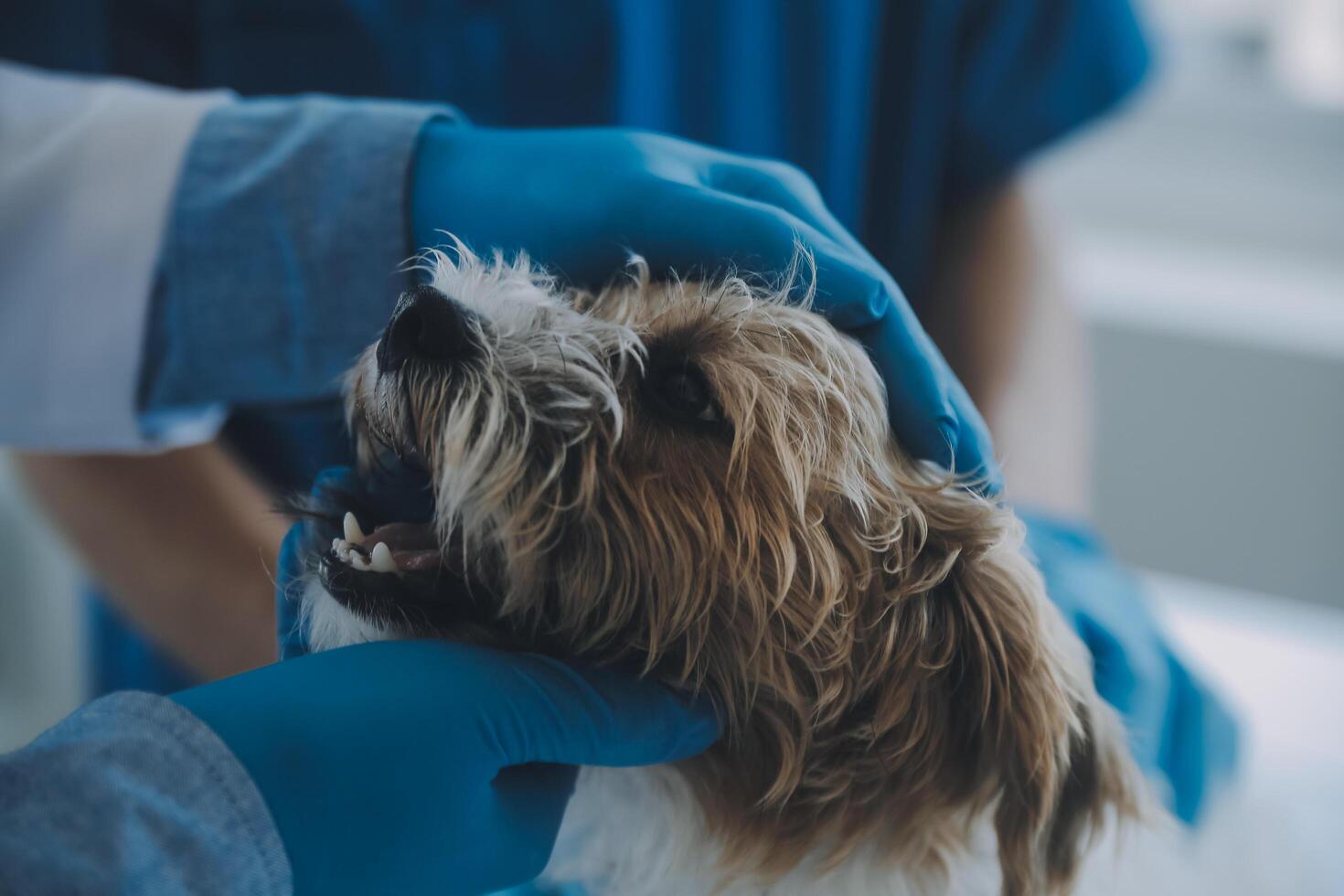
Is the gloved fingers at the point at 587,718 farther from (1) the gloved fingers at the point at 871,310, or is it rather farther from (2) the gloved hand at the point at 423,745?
(1) the gloved fingers at the point at 871,310

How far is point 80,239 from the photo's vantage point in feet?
3.24

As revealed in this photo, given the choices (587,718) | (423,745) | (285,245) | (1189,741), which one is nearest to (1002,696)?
(587,718)

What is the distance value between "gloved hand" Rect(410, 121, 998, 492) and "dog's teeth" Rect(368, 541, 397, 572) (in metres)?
0.31

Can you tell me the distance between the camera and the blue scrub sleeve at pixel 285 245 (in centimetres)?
95

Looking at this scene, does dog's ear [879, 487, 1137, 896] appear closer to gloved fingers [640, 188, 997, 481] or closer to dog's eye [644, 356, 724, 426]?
gloved fingers [640, 188, 997, 481]

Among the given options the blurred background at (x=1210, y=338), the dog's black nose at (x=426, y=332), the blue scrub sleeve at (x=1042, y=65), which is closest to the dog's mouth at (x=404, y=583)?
the dog's black nose at (x=426, y=332)

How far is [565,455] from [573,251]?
23cm

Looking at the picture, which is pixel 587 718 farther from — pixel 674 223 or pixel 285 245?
pixel 285 245

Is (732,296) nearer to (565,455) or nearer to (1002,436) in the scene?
(565,455)

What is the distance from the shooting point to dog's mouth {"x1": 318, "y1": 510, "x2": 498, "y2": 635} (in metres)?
0.76

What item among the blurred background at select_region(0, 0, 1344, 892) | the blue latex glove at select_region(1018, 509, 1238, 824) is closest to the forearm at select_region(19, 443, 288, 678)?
the blurred background at select_region(0, 0, 1344, 892)

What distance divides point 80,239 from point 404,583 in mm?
520

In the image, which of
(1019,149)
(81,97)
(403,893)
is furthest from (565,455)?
(1019,149)

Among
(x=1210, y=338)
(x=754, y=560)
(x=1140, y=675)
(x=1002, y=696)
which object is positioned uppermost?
(x=754, y=560)
